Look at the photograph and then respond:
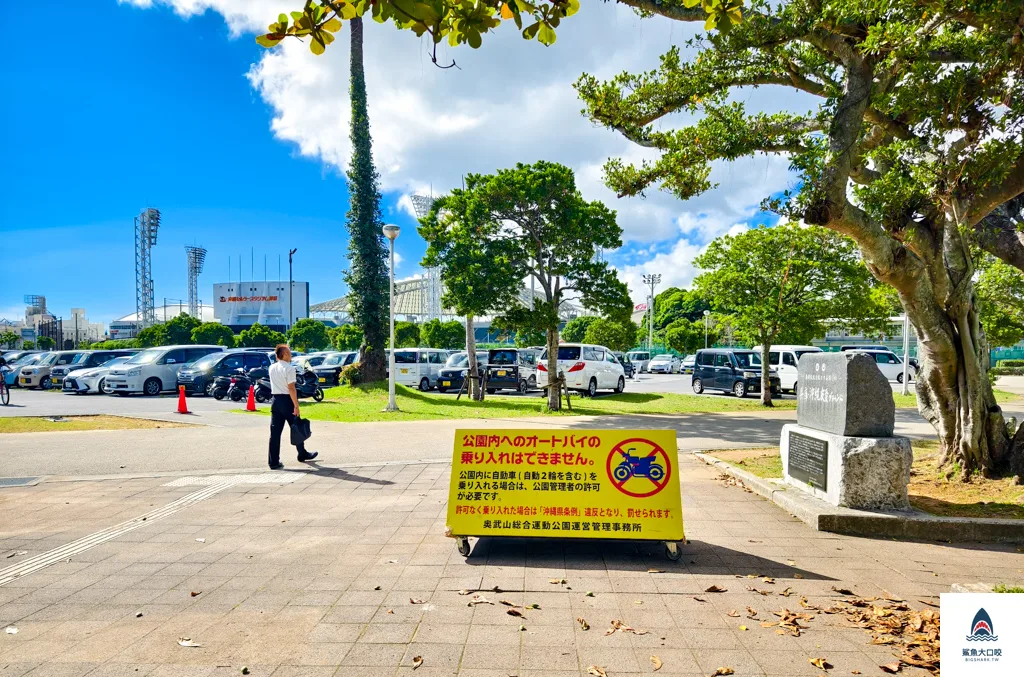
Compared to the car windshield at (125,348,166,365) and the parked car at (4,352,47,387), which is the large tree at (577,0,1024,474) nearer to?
the car windshield at (125,348,166,365)

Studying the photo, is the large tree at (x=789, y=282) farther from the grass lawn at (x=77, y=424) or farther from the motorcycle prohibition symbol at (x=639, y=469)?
the grass lawn at (x=77, y=424)

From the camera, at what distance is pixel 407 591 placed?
13.4ft

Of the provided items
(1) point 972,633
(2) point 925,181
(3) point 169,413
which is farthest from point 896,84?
(3) point 169,413

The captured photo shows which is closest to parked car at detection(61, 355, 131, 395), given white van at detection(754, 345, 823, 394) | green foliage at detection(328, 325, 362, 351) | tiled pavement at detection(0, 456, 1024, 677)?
tiled pavement at detection(0, 456, 1024, 677)

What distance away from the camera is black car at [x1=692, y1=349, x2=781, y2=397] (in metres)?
22.3

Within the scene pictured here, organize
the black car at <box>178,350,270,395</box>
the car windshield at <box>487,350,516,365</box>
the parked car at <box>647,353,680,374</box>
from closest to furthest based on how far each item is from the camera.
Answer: the black car at <box>178,350,270,395</box> < the car windshield at <box>487,350,516,365</box> < the parked car at <box>647,353,680,374</box>

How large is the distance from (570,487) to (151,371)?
72.3 feet

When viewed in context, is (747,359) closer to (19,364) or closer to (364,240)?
(364,240)

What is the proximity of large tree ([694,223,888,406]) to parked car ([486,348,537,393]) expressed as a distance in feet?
27.8

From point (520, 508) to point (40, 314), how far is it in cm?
12385

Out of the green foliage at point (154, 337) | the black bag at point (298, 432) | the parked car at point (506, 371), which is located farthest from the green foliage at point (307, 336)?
the black bag at point (298, 432)

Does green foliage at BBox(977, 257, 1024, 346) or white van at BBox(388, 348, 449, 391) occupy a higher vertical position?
green foliage at BBox(977, 257, 1024, 346)

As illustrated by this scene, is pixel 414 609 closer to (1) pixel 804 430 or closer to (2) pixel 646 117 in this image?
(1) pixel 804 430

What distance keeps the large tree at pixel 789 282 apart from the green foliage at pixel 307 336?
2111 inches
